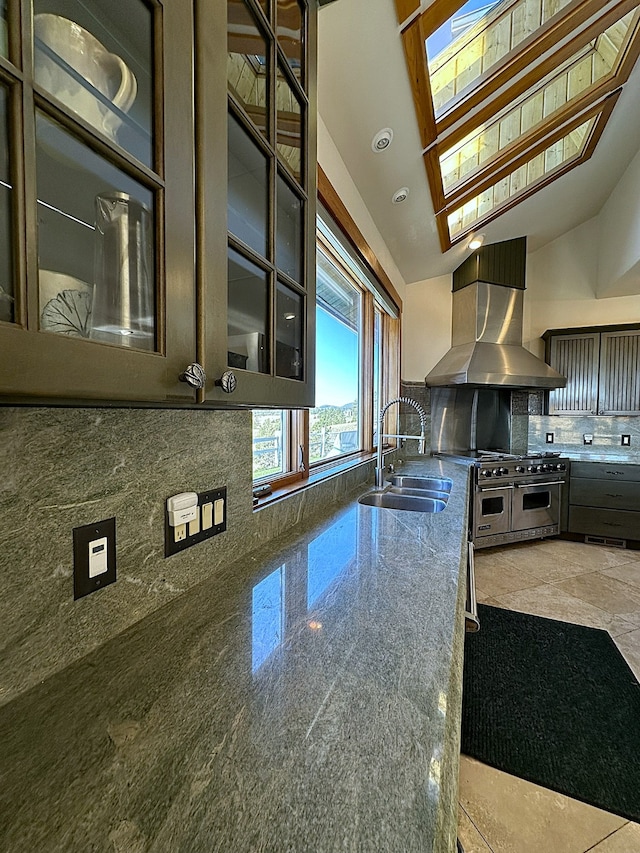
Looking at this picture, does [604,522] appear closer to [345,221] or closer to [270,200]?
[345,221]

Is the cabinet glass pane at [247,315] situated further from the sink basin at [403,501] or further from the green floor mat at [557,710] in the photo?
the green floor mat at [557,710]

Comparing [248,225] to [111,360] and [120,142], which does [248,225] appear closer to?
[120,142]

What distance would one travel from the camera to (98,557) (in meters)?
0.69

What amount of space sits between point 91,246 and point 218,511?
73 cm

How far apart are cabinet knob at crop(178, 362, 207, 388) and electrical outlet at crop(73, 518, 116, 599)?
0.37m

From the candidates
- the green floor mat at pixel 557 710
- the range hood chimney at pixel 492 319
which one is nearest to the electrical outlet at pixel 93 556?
the green floor mat at pixel 557 710

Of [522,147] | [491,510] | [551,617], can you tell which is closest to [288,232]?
[522,147]

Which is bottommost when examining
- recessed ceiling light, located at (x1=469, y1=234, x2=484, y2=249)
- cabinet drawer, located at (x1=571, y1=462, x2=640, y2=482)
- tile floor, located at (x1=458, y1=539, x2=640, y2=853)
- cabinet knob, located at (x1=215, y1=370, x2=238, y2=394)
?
tile floor, located at (x1=458, y1=539, x2=640, y2=853)

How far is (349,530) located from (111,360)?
121cm

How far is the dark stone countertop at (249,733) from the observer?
1.30 feet

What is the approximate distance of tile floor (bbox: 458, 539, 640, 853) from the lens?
1.14m

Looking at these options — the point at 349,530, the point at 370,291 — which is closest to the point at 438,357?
the point at 370,291

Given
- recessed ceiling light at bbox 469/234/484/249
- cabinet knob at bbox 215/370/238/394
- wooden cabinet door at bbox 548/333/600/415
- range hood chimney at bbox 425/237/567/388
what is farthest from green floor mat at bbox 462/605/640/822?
recessed ceiling light at bbox 469/234/484/249

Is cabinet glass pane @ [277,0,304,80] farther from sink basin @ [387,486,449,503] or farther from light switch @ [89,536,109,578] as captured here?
sink basin @ [387,486,449,503]
